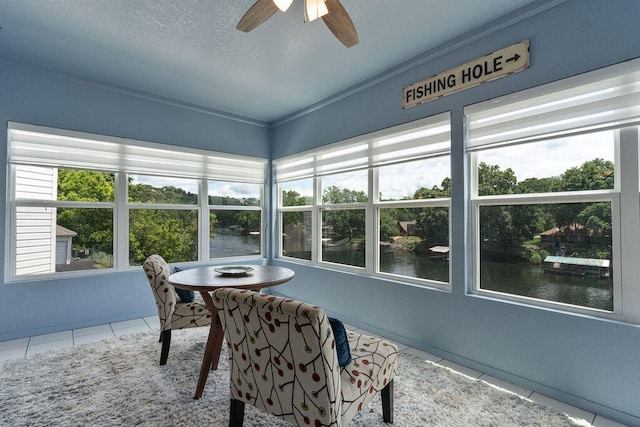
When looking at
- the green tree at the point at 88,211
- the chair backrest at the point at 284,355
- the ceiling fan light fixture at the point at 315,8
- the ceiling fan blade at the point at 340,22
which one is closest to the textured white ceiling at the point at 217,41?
the ceiling fan blade at the point at 340,22

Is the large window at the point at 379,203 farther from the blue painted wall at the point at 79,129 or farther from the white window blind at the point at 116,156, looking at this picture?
the blue painted wall at the point at 79,129

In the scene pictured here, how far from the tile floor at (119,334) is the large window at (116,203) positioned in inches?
26.5

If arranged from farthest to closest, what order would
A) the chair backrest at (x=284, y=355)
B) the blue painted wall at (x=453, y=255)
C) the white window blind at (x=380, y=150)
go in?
the white window blind at (x=380, y=150) → the blue painted wall at (x=453, y=255) → the chair backrest at (x=284, y=355)

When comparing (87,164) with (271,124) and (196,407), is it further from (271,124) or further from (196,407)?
(196,407)

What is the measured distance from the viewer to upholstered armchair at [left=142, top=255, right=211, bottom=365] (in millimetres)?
2506

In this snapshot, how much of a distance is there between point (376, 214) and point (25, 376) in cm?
332

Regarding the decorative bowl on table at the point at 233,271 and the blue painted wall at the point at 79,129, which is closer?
the decorative bowl on table at the point at 233,271

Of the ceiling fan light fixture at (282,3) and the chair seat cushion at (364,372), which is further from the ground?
the ceiling fan light fixture at (282,3)

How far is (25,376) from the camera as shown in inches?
94.0

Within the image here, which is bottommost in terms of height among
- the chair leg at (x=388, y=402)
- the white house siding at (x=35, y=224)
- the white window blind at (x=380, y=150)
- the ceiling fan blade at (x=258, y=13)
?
the chair leg at (x=388, y=402)

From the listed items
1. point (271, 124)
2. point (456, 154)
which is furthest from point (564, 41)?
point (271, 124)

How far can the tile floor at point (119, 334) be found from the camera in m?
2.01

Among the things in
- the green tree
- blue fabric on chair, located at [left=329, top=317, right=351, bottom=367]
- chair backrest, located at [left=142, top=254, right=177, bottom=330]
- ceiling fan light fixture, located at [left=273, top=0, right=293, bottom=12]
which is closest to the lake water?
blue fabric on chair, located at [left=329, top=317, right=351, bottom=367]

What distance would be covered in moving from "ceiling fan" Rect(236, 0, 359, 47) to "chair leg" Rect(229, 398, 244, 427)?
2.21 m
